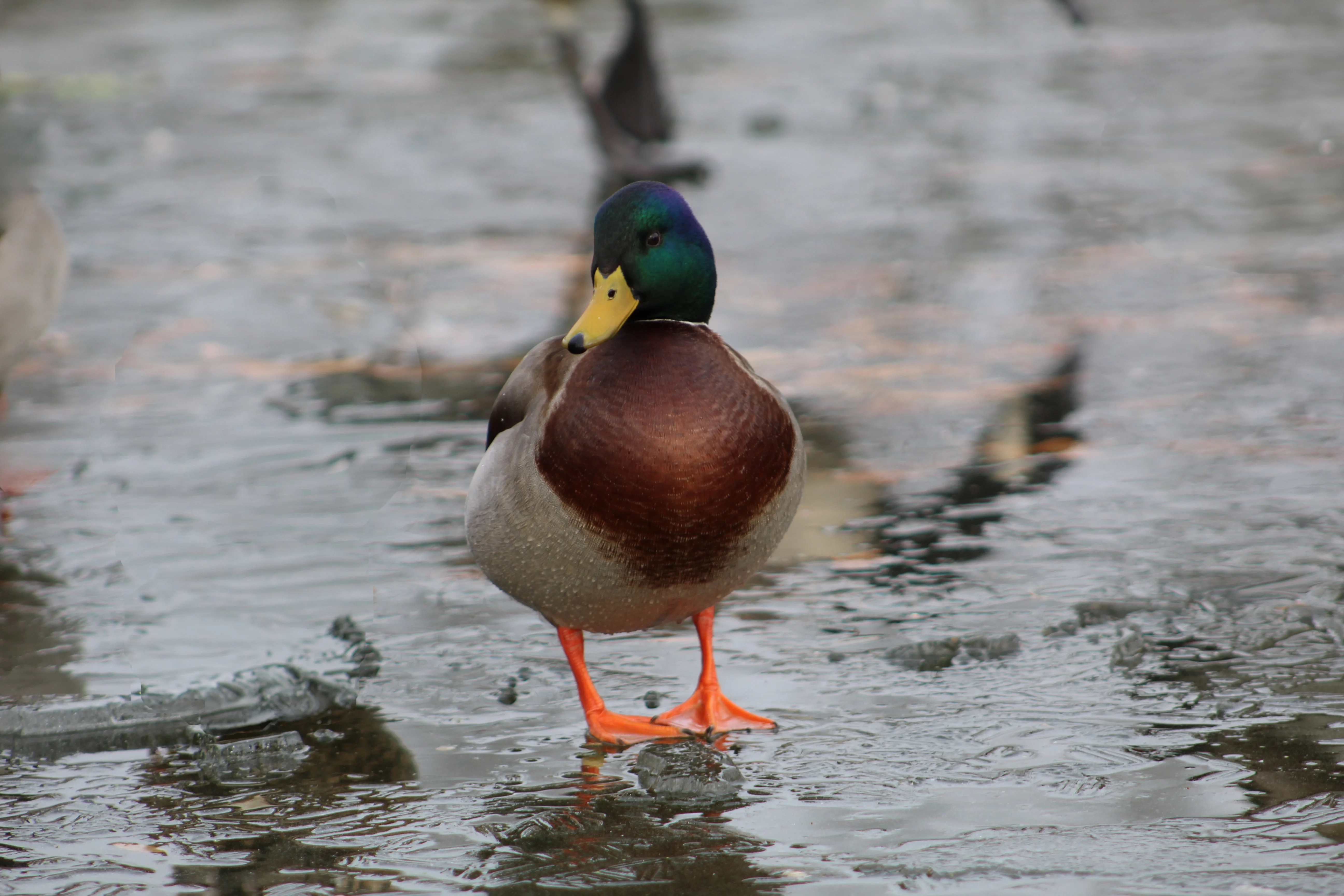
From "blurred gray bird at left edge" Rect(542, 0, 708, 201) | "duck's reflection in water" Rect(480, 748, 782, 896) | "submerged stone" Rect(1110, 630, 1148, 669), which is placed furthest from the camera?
"blurred gray bird at left edge" Rect(542, 0, 708, 201)

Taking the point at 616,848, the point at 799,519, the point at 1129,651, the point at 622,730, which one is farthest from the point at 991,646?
the point at 616,848

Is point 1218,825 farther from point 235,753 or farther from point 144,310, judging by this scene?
point 144,310

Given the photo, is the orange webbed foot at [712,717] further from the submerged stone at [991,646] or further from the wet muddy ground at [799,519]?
the submerged stone at [991,646]

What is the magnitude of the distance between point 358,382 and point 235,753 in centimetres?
263

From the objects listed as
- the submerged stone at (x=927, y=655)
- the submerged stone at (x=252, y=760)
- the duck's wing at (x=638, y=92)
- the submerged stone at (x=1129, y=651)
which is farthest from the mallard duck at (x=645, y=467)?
the duck's wing at (x=638, y=92)

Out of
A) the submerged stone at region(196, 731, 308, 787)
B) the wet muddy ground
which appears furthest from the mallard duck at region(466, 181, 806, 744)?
the submerged stone at region(196, 731, 308, 787)

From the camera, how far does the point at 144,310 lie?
21.6 feet

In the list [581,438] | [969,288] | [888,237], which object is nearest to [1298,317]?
[969,288]

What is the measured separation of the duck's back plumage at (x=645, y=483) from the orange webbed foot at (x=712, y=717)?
→ 192mm

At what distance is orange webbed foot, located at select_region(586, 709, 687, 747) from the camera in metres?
3.24

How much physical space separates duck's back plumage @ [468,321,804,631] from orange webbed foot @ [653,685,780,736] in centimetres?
19

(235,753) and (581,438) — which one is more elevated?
(581,438)

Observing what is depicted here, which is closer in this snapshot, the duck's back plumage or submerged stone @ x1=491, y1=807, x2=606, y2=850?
submerged stone @ x1=491, y1=807, x2=606, y2=850

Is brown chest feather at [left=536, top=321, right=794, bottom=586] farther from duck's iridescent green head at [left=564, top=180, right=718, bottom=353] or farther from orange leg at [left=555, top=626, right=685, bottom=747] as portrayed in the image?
orange leg at [left=555, top=626, right=685, bottom=747]
